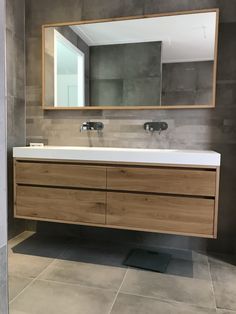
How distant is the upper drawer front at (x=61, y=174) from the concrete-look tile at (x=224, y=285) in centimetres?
97

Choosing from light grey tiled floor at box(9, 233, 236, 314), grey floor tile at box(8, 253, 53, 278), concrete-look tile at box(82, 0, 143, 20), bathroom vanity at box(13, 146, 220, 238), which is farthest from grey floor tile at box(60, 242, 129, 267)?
concrete-look tile at box(82, 0, 143, 20)

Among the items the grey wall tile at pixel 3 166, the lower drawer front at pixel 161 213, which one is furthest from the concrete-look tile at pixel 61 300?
the grey wall tile at pixel 3 166

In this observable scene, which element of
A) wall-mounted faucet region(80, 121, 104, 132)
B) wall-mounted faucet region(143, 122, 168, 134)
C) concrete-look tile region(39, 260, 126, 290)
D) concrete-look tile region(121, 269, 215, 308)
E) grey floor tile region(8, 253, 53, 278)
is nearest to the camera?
concrete-look tile region(121, 269, 215, 308)

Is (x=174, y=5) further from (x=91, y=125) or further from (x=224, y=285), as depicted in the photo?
(x=224, y=285)

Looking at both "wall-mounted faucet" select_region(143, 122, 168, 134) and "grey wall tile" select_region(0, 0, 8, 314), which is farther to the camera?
"wall-mounted faucet" select_region(143, 122, 168, 134)

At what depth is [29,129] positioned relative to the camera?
2625 mm

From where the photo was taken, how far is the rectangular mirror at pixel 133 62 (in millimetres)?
2199

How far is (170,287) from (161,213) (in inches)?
17.9

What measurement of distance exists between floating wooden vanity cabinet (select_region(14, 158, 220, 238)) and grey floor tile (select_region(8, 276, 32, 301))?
455 millimetres

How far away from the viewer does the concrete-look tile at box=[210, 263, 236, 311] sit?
1562 mm

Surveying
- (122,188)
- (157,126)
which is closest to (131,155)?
(122,188)

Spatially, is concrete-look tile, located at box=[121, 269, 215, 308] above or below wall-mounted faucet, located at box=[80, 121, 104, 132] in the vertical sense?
below

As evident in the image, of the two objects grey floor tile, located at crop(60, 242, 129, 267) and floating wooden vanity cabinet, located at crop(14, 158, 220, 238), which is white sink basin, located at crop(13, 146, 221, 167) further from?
grey floor tile, located at crop(60, 242, 129, 267)

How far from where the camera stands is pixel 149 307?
1511 millimetres
